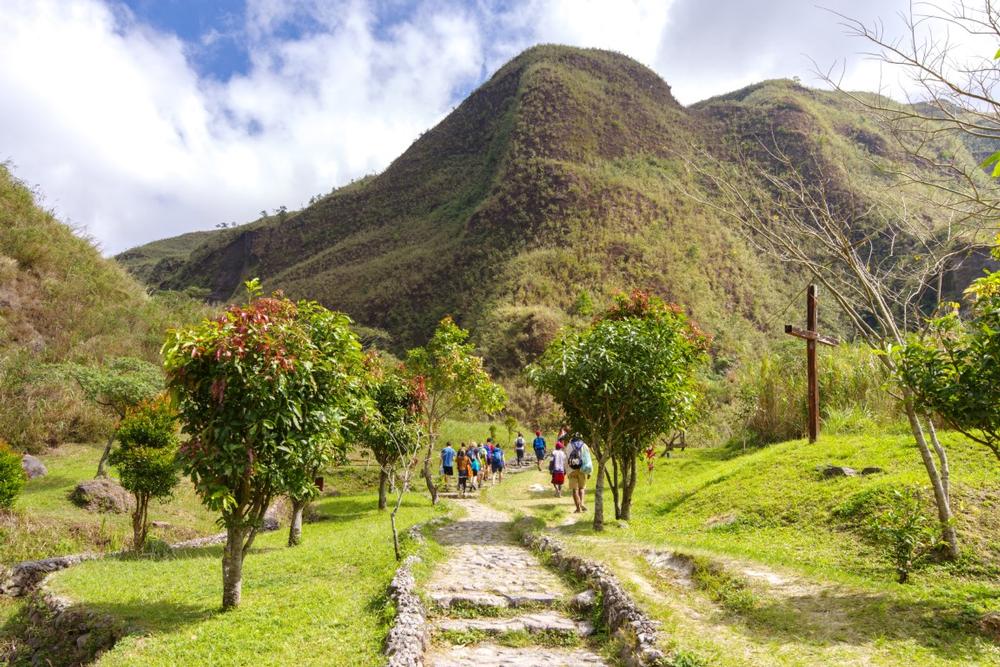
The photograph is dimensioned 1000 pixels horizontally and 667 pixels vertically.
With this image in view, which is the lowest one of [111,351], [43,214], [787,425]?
[787,425]

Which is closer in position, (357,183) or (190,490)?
(190,490)

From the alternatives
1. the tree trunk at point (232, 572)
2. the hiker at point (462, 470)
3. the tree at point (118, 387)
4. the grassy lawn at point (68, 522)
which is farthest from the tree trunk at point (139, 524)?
the hiker at point (462, 470)

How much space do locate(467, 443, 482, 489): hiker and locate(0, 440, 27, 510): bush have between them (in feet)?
44.7

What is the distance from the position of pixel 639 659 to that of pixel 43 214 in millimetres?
42648

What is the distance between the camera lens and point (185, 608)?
879 centimetres

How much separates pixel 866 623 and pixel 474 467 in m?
18.4

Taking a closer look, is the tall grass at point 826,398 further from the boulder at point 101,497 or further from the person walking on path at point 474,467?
the boulder at point 101,497

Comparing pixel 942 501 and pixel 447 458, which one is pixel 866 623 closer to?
pixel 942 501

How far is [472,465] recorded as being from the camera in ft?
77.9

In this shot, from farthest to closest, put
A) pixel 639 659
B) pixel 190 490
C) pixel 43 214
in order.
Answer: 1. pixel 43 214
2. pixel 190 490
3. pixel 639 659

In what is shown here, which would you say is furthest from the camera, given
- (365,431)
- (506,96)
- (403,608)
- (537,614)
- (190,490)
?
(506,96)

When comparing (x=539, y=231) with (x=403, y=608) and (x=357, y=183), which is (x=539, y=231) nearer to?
(x=357, y=183)

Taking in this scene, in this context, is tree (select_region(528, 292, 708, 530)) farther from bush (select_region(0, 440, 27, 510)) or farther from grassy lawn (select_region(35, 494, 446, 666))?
bush (select_region(0, 440, 27, 510))

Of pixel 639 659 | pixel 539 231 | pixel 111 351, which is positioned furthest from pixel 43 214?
pixel 539 231
